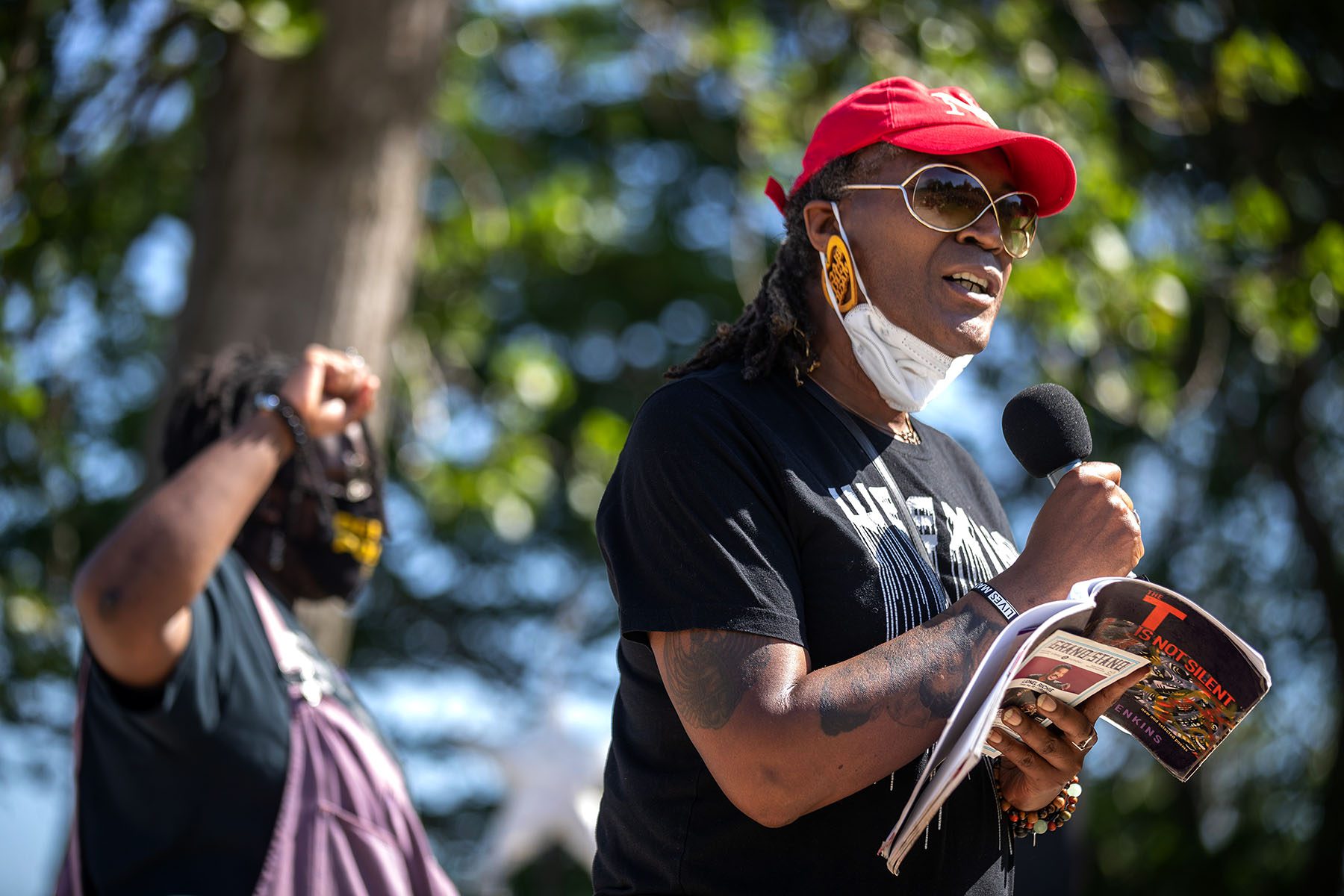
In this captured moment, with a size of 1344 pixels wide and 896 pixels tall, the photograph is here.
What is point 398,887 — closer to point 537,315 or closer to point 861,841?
point 861,841

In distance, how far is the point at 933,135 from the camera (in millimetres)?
2326

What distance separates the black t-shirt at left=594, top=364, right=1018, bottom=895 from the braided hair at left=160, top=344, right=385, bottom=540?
1.48 metres

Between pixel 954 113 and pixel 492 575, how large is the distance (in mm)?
11709

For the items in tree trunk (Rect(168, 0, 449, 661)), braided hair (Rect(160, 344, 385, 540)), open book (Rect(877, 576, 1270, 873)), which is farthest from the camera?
tree trunk (Rect(168, 0, 449, 661))

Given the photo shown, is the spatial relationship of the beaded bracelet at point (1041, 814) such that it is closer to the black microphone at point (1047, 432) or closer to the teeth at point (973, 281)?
the black microphone at point (1047, 432)

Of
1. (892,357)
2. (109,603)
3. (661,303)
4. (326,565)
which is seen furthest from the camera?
(661,303)

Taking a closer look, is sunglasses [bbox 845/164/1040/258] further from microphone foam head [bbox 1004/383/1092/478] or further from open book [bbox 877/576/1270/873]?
open book [bbox 877/576/1270/873]

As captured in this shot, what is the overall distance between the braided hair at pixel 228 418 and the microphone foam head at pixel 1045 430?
1.83 meters

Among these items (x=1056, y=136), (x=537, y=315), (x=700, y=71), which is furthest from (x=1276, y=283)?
(x=537, y=315)

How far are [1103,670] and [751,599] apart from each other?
494mm

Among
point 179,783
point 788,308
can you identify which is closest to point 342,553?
point 179,783

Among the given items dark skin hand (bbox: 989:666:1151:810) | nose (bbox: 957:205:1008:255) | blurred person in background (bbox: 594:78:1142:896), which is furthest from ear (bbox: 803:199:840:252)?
dark skin hand (bbox: 989:666:1151:810)

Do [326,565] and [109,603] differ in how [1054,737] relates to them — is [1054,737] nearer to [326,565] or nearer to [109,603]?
[109,603]

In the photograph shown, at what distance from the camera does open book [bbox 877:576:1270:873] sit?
5.57ft
